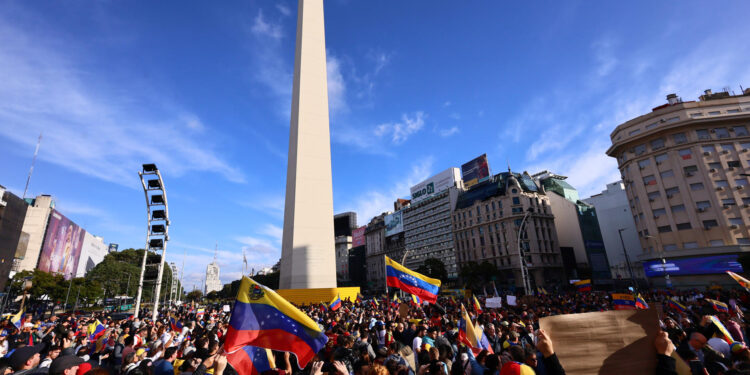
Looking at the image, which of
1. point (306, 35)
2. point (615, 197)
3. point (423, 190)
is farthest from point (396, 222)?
point (306, 35)

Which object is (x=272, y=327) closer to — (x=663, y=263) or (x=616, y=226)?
(x=663, y=263)

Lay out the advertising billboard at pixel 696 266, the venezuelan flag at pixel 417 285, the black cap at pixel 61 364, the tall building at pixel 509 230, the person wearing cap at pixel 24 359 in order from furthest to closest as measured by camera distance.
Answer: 1. the tall building at pixel 509 230
2. the advertising billboard at pixel 696 266
3. the venezuelan flag at pixel 417 285
4. the person wearing cap at pixel 24 359
5. the black cap at pixel 61 364

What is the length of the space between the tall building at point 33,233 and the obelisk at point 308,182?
6272cm

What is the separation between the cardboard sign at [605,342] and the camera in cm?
367

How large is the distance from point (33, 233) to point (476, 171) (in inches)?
3650

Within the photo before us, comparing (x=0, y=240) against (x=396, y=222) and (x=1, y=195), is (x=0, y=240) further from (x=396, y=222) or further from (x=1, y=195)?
(x=396, y=222)

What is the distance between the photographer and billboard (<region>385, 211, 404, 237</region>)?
10469cm

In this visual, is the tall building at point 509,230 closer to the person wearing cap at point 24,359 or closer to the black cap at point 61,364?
the person wearing cap at point 24,359

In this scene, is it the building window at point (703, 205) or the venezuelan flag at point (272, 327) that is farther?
the building window at point (703, 205)

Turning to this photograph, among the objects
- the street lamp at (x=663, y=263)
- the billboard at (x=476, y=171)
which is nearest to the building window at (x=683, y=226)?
the street lamp at (x=663, y=263)

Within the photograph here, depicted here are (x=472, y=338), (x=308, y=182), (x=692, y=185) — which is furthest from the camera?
(x=692, y=185)

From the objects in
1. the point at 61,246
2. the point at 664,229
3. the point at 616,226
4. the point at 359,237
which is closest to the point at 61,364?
the point at 664,229

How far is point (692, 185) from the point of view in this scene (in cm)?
4631

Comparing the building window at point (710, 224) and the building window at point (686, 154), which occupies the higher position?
the building window at point (686, 154)
